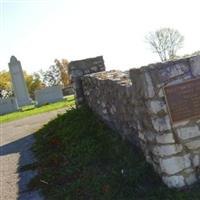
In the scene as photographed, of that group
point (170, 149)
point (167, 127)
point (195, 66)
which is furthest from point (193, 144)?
point (195, 66)

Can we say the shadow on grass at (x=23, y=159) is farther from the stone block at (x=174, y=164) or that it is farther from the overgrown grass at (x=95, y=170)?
the stone block at (x=174, y=164)

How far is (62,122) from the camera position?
422 inches

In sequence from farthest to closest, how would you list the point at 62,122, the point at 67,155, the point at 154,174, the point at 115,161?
the point at 62,122 → the point at 67,155 → the point at 115,161 → the point at 154,174

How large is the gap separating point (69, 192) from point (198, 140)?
76.1 inches

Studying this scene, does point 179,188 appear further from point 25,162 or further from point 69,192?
point 25,162

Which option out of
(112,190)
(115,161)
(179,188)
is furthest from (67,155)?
(179,188)

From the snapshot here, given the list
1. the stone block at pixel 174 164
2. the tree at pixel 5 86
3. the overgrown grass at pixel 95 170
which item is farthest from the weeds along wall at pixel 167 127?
the tree at pixel 5 86

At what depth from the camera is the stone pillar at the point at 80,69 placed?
37.7 ft

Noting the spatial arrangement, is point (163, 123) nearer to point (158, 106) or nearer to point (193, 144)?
point (158, 106)

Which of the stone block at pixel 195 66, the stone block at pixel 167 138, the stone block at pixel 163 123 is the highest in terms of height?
the stone block at pixel 195 66

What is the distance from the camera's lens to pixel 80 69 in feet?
37.8

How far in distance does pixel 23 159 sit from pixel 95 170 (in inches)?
123

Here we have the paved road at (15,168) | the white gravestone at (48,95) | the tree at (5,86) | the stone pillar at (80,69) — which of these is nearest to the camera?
the paved road at (15,168)

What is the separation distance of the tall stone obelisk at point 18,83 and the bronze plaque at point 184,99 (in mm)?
29739
